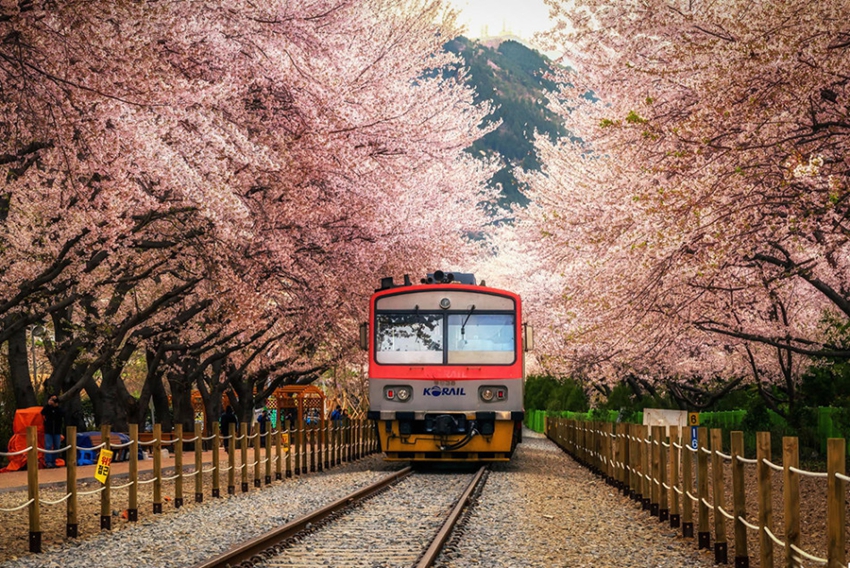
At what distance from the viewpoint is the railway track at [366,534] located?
878 cm

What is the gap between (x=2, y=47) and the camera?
30.5 ft

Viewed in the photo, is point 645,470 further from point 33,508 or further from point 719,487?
point 33,508

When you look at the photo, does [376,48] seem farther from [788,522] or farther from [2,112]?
[788,522]

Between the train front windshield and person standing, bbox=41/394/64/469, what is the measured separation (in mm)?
6452

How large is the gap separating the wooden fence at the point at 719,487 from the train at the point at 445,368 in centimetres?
212

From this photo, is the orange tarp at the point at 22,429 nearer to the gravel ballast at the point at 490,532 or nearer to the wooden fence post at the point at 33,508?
the gravel ballast at the point at 490,532

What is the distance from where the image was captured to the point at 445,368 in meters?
18.5

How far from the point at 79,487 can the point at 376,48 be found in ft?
28.6

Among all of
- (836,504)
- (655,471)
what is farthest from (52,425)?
(836,504)

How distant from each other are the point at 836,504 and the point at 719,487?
3.30 metres

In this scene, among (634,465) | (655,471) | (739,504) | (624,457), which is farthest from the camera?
(624,457)

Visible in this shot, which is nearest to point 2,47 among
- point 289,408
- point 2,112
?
point 2,112

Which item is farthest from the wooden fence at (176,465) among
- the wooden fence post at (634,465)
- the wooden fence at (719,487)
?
the wooden fence at (719,487)

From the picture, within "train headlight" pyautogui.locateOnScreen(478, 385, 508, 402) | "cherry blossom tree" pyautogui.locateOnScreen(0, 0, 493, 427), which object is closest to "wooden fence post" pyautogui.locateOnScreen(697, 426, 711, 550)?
"cherry blossom tree" pyautogui.locateOnScreen(0, 0, 493, 427)
